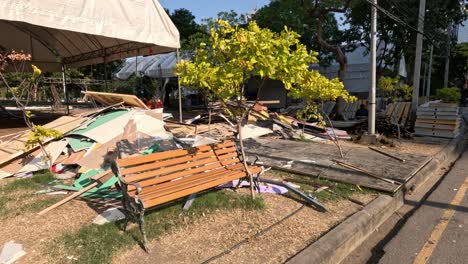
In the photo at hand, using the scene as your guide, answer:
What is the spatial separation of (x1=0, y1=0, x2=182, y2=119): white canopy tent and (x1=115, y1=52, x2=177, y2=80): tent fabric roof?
21.8ft

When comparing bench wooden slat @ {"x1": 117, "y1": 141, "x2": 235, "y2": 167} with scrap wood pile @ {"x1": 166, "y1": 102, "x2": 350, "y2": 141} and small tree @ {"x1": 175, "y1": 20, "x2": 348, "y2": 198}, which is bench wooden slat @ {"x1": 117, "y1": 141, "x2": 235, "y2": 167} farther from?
scrap wood pile @ {"x1": 166, "y1": 102, "x2": 350, "y2": 141}

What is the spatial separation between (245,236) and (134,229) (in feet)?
4.42

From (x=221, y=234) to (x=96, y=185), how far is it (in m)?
2.64

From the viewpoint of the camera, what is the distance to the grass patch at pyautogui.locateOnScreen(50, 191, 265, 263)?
369cm

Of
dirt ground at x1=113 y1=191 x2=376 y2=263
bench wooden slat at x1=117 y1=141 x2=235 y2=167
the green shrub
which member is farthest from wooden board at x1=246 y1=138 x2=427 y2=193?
the green shrub

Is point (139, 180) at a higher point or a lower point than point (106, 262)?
higher

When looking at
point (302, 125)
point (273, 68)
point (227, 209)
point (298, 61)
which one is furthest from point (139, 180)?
point (302, 125)

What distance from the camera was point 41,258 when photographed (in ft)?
11.8

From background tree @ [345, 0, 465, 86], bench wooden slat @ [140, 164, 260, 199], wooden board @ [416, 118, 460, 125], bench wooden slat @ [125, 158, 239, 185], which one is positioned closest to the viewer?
bench wooden slat @ [140, 164, 260, 199]

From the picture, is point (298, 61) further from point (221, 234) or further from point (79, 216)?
point (79, 216)

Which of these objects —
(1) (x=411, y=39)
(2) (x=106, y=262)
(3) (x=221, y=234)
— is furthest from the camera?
(1) (x=411, y=39)

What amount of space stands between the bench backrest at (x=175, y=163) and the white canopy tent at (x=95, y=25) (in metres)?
6.52

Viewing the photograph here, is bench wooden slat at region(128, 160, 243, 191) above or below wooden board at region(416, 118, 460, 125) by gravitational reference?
above

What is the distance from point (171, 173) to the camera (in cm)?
497
